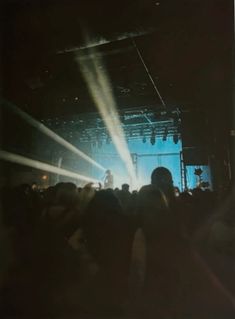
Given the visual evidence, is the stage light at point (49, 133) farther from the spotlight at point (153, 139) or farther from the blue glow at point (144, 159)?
the spotlight at point (153, 139)

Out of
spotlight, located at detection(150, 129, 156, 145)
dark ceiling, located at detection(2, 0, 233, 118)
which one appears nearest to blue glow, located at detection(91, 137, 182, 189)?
spotlight, located at detection(150, 129, 156, 145)

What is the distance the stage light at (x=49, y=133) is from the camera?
1.05 metres

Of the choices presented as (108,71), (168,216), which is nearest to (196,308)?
(168,216)

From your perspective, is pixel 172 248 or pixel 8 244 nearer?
pixel 172 248

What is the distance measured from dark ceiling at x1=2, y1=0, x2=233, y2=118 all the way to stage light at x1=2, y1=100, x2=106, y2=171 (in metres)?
0.02

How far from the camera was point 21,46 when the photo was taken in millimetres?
1125

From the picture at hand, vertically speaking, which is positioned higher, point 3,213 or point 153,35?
point 153,35

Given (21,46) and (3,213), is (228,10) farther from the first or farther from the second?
(3,213)

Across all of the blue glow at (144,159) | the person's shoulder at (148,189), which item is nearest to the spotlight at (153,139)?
the blue glow at (144,159)

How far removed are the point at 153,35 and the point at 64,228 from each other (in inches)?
24.8

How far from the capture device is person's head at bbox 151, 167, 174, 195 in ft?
3.22

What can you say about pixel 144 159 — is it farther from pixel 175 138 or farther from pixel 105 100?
pixel 105 100

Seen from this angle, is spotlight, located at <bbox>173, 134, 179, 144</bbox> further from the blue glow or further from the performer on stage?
the performer on stage

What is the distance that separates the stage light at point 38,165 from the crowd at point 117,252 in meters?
0.03
